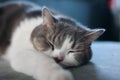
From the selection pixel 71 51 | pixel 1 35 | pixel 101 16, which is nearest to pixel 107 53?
pixel 71 51

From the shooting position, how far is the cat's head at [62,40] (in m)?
1.25

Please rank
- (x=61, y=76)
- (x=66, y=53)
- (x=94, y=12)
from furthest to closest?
(x=94, y=12), (x=66, y=53), (x=61, y=76)

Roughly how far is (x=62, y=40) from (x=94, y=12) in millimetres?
1864

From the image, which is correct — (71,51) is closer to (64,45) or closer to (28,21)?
(64,45)

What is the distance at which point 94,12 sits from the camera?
3.07m

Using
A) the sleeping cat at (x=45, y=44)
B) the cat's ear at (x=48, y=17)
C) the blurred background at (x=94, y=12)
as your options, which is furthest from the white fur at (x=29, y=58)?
the blurred background at (x=94, y=12)

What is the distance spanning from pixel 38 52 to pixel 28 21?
10.3 inches

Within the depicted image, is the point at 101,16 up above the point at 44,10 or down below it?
above

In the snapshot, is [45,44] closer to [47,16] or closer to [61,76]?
[47,16]

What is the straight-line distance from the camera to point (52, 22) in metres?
1.32

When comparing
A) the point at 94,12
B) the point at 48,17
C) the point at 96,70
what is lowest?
the point at 96,70

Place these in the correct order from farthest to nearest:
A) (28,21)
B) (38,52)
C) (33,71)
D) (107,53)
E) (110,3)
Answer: (110,3) < (107,53) < (28,21) < (38,52) < (33,71)

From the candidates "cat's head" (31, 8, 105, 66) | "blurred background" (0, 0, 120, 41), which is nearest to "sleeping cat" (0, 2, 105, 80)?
"cat's head" (31, 8, 105, 66)

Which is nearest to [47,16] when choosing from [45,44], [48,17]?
[48,17]
